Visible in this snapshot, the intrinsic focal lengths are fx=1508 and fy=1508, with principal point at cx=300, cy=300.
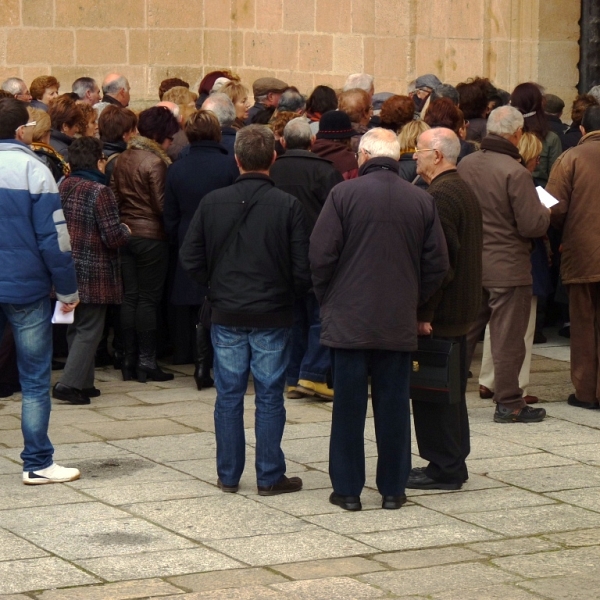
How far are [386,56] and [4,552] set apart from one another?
11.9 metres

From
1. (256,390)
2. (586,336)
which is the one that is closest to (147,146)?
(586,336)

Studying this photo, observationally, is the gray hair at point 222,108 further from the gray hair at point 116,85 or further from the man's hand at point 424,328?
the man's hand at point 424,328

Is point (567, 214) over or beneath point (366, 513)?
over

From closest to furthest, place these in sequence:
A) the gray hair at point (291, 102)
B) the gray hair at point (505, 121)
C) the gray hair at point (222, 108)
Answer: the gray hair at point (505, 121)
the gray hair at point (222, 108)
the gray hair at point (291, 102)

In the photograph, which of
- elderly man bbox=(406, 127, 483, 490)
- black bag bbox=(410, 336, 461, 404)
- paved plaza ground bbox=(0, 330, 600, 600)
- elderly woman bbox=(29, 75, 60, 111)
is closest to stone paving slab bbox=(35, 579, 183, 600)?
paved plaza ground bbox=(0, 330, 600, 600)

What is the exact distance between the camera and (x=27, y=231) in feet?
24.4

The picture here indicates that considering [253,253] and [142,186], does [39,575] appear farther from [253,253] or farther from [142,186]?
[142,186]

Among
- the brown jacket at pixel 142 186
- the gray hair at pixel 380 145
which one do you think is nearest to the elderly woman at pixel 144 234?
the brown jacket at pixel 142 186

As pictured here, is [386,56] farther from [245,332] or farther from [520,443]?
[245,332]

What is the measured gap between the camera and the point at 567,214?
31.6 ft

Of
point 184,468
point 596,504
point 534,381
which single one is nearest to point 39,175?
point 184,468

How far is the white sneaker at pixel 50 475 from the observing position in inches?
299

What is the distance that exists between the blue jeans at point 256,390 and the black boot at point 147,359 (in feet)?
10.5

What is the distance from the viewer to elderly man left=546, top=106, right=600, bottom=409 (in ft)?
31.2
